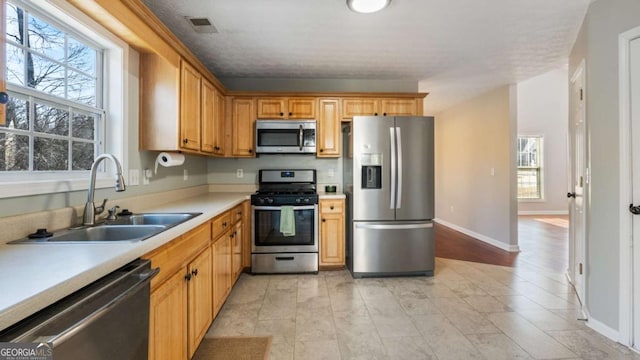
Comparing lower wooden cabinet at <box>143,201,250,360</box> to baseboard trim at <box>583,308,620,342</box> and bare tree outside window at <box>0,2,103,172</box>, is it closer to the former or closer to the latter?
bare tree outside window at <box>0,2,103,172</box>

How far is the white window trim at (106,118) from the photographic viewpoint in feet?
4.83

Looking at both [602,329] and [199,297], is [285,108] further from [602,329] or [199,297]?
[602,329]

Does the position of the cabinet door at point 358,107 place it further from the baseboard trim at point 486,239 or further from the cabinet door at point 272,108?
the baseboard trim at point 486,239

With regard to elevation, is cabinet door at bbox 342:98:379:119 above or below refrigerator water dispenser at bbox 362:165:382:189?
above

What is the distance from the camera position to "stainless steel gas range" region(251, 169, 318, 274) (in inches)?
139

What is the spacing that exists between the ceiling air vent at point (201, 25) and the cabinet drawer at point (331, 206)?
2.07 meters

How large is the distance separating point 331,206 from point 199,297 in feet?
6.43

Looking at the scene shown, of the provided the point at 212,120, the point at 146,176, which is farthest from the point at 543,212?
the point at 146,176

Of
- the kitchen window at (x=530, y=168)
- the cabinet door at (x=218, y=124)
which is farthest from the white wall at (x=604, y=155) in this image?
the kitchen window at (x=530, y=168)

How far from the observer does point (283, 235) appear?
358cm

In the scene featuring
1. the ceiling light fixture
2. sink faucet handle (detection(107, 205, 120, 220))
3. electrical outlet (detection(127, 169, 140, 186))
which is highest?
the ceiling light fixture

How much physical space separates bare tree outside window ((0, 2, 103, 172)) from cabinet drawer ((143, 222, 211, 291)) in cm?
Result: 82

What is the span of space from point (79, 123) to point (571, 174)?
4294mm

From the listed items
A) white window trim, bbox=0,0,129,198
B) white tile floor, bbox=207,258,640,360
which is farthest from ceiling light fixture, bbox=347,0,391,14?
white tile floor, bbox=207,258,640,360
